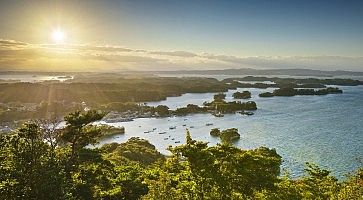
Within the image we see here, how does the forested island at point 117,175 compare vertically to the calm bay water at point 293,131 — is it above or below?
above

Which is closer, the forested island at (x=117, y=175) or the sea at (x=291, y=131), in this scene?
the forested island at (x=117, y=175)

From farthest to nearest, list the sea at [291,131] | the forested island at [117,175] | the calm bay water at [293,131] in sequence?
the calm bay water at [293,131] → the sea at [291,131] → the forested island at [117,175]

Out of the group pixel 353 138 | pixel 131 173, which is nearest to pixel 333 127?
pixel 353 138

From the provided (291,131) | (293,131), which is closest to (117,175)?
(291,131)

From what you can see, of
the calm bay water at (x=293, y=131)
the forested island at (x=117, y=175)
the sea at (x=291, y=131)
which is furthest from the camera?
→ the calm bay water at (x=293, y=131)

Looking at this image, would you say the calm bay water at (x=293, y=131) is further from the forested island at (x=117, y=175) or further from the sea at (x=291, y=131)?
the forested island at (x=117, y=175)

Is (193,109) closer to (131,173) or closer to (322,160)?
(322,160)

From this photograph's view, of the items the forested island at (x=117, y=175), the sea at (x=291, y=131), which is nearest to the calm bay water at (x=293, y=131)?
the sea at (x=291, y=131)
